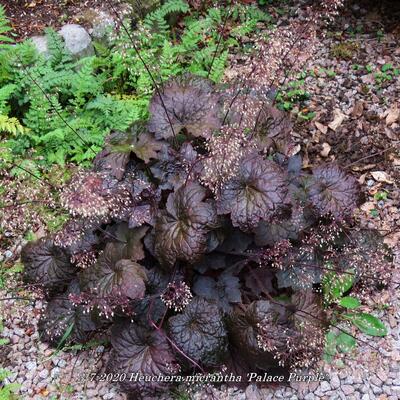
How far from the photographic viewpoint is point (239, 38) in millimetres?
4629

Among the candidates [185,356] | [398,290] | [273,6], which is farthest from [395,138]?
[185,356]

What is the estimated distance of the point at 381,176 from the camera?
138 inches

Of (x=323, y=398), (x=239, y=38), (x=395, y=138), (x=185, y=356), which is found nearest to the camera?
Answer: (x=185, y=356)

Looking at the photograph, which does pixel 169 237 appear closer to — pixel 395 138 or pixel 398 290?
pixel 398 290

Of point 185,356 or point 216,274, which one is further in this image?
point 216,274

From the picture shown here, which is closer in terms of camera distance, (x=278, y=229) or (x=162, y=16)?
(x=278, y=229)

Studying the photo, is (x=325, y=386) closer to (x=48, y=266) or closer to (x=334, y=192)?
(x=334, y=192)

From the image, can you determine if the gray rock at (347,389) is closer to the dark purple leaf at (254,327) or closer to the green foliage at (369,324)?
the green foliage at (369,324)

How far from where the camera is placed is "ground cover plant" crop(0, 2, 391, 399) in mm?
2514

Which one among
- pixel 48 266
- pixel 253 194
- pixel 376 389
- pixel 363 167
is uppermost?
pixel 253 194

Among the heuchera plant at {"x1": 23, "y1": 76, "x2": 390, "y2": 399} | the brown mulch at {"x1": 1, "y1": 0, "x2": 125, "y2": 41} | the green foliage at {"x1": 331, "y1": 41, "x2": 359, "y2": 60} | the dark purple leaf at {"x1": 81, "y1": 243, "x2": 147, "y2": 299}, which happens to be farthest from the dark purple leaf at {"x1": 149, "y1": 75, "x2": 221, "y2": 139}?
the brown mulch at {"x1": 1, "y1": 0, "x2": 125, "y2": 41}

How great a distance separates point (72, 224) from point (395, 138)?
2338 millimetres

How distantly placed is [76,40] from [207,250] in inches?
99.9

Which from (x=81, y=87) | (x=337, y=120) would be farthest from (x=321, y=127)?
(x=81, y=87)
